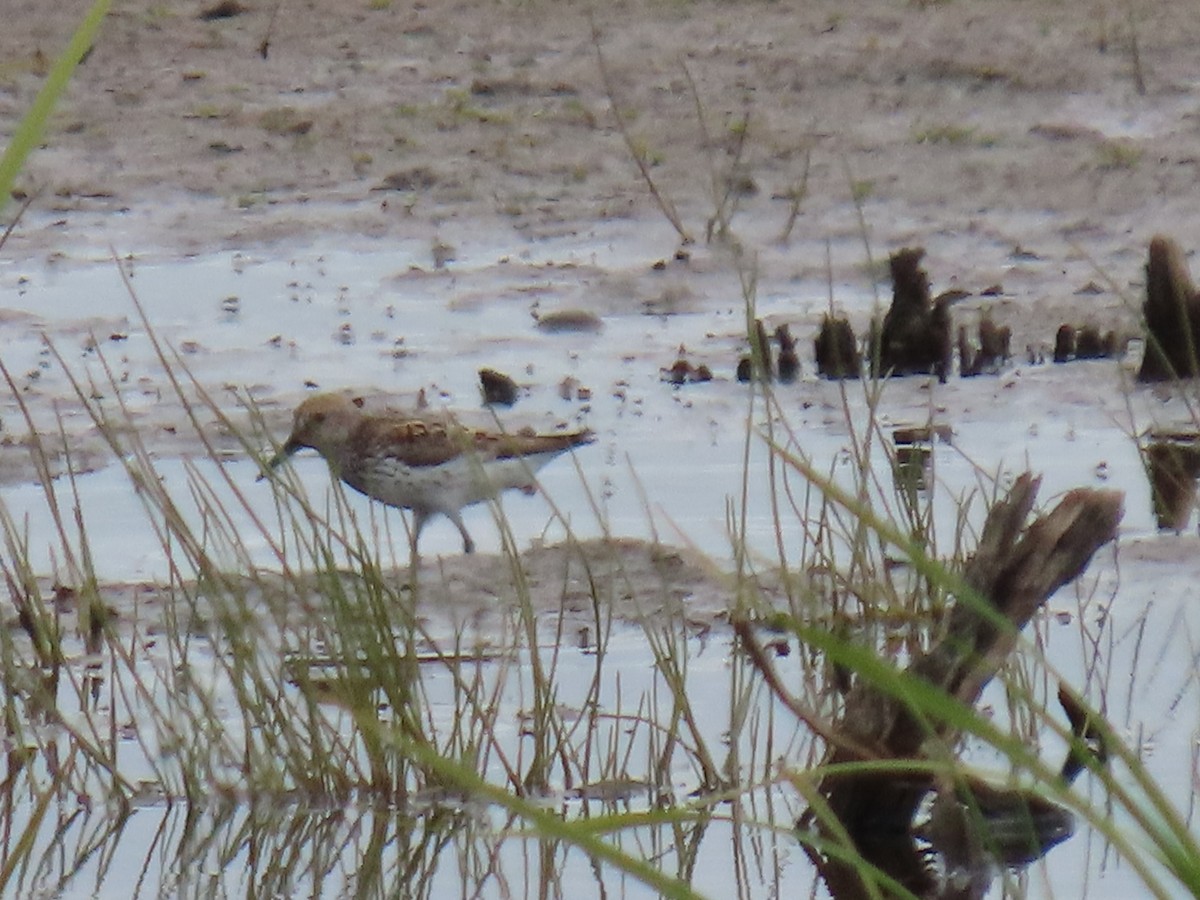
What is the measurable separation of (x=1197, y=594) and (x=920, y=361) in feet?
6.92

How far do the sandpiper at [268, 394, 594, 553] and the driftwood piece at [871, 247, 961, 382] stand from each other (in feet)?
4.63

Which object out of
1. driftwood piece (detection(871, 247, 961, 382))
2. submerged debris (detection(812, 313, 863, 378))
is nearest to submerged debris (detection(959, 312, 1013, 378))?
driftwood piece (detection(871, 247, 961, 382))

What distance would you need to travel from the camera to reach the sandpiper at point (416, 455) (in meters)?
7.04

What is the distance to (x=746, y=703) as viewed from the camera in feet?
16.5

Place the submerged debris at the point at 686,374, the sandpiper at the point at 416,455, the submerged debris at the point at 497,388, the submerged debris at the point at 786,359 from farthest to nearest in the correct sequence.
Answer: the submerged debris at the point at 686,374 < the submerged debris at the point at 786,359 < the submerged debris at the point at 497,388 < the sandpiper at the point at 416,455

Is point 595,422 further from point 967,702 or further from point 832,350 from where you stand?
point 967,702

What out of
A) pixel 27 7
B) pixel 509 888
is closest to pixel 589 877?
pixel 509 888

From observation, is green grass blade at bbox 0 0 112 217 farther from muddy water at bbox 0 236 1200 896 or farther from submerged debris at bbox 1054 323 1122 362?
submerged debris at bbox 1054 323 1122 362

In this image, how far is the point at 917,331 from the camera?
8.18 metres

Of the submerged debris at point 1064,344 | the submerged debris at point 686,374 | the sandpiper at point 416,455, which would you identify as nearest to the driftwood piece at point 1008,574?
the sandpiper at point 416,455

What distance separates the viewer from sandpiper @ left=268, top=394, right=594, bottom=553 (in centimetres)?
704

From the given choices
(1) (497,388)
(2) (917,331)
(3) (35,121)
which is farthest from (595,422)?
(3) (35,121)

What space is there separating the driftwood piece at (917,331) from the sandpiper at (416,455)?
141cm

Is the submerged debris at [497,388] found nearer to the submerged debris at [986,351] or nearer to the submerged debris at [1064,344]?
the submerged debris at [986,351]
